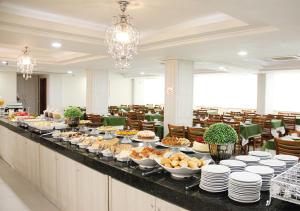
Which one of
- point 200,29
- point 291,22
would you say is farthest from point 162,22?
point 291,22

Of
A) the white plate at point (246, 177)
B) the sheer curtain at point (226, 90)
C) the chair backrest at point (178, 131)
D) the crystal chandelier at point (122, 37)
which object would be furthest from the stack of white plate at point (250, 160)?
the sheer curtain at point (226, 90)

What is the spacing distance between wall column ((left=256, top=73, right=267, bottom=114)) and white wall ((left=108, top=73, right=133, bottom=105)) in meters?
7.41

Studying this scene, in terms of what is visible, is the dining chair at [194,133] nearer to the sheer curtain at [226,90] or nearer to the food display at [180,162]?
the food display at [180,162]

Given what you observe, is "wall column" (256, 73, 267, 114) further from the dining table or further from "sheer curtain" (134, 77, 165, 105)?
"sheer curtain" (134, 77, 165, 105)

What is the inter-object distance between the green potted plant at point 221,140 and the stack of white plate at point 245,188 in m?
0.50

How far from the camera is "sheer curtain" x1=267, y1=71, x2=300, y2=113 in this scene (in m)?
10.3

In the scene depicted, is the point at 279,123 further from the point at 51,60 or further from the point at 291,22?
the point at 51,60

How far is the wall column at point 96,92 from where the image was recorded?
9.65 meters

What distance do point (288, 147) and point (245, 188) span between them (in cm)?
254

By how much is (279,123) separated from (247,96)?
469 cm

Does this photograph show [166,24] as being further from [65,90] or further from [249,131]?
[65,90]

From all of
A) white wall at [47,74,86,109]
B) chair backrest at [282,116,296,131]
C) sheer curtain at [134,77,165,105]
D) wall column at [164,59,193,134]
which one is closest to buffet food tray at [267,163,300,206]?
wall column at [164,59,193,134]

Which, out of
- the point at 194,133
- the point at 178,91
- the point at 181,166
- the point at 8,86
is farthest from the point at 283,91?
the point at 8,86

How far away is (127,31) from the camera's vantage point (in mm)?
3416
